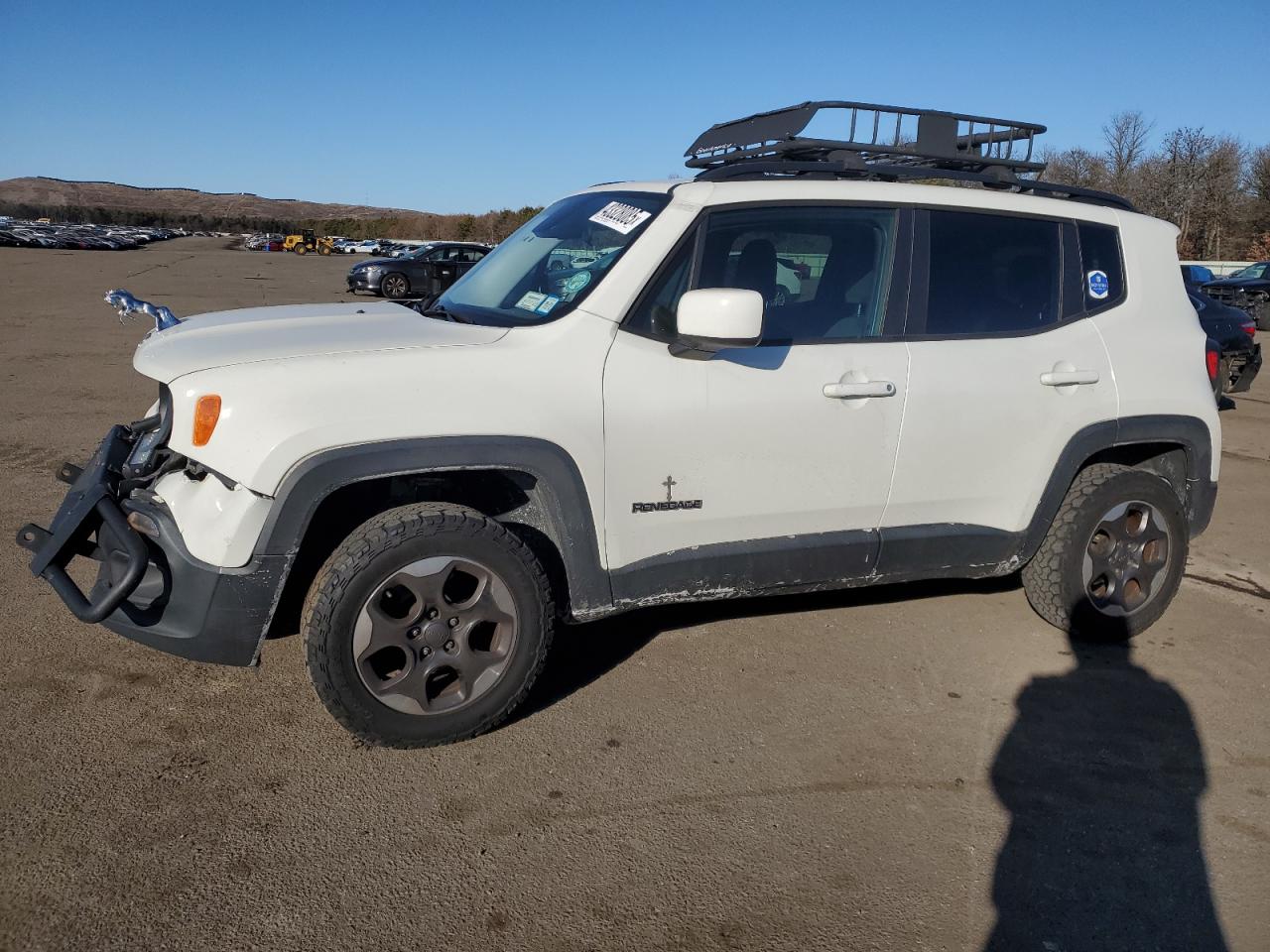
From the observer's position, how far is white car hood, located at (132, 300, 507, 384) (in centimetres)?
315

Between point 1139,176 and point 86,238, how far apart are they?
2425 inches

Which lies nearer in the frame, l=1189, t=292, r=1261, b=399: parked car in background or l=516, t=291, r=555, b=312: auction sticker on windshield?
l=516, t=291, r=555, b=312: auction sticker on windshield

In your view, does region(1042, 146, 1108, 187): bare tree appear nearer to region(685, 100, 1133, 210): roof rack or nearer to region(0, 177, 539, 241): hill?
region(0, 177, 539, 241): hill

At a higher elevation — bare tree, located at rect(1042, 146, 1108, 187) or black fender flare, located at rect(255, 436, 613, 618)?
bare tree, located at rect(1042, 146, 1108, 187)

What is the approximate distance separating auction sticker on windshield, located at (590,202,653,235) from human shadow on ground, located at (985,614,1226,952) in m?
2.30

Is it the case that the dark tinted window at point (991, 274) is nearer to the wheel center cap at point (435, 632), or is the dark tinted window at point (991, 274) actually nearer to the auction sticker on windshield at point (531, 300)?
the auction sticker on windshield at point (531, 300)

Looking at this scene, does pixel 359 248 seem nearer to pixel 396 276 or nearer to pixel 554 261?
pixel 396 276

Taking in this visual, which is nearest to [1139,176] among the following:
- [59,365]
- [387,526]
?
[59,365]

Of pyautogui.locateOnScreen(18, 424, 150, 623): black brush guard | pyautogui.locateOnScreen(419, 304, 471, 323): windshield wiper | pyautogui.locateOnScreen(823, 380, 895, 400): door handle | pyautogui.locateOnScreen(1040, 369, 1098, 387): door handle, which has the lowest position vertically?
pyautogui.locateOnScreen(18, 424, 150, 623): black brush guard

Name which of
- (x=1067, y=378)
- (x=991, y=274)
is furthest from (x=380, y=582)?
(x=1067, y=378)

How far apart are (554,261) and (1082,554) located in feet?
8.61

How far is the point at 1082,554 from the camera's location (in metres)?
4.41

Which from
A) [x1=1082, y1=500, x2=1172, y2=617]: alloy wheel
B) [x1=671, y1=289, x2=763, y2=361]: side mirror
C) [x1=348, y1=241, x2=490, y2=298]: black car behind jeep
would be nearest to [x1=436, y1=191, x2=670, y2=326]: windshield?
[x1=671, y1=289, x2=763, y2=361]: side mirror

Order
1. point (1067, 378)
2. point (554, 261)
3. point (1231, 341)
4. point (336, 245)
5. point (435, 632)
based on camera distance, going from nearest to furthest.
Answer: point (435, 632)
point (554, 261)
point (1067, 378)
point (1231, 341)
point (336, 245)
